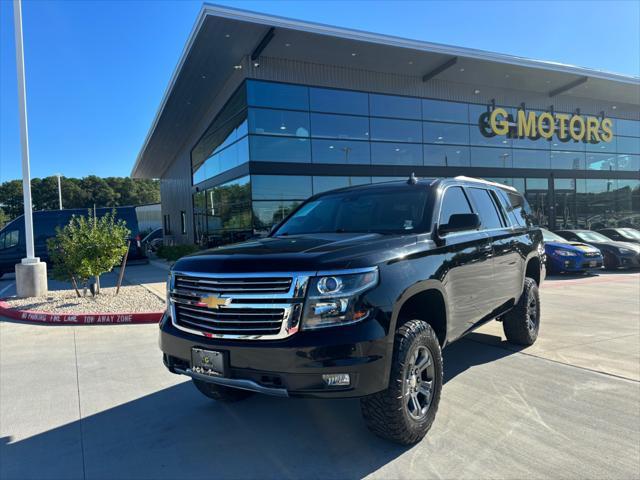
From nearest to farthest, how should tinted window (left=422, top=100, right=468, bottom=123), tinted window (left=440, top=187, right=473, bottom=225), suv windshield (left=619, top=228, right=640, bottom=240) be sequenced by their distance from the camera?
tinted window (left=440, top=187, right=473, bottom=225)
suv windshield (left=619, top=228, right=640, bottom=240)
tinted window (left=422, top=100, right=468, bottom=123)

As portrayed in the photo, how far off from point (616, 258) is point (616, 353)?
10.6 meters

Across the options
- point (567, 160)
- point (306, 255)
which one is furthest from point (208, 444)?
point (567, 160)

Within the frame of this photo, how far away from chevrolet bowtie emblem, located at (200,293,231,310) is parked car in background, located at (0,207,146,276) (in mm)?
14004

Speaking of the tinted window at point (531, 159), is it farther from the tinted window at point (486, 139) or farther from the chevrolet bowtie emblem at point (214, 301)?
the chevrolet bowtie emblem at point (214, 301)

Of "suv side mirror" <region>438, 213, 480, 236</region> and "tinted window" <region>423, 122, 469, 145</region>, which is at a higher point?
"tinted window" <region>423, 122, 469, 145</region>

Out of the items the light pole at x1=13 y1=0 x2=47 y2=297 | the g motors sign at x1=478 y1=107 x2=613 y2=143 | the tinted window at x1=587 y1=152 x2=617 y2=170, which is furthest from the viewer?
the tinted window at x1=587 y1=152 x2=617 y2=170

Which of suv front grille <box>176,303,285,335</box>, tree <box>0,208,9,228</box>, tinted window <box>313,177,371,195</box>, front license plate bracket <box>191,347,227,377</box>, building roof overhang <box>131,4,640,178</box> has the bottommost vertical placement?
front license plate bracket <box>191,347,227,377</box>

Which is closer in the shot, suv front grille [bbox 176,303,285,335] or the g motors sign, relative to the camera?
suv front grille [bbox 176,303,285,335]

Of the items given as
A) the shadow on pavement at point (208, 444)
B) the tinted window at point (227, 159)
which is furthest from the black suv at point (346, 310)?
the tinted window at point (227, 159)

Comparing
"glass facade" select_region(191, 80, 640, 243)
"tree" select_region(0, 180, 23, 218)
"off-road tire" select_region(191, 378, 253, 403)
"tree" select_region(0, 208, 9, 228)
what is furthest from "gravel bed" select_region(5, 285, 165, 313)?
"tree" select_region(0, 180, 23, 218)

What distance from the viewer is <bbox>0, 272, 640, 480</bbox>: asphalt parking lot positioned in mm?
2879

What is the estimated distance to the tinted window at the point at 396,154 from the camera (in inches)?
755

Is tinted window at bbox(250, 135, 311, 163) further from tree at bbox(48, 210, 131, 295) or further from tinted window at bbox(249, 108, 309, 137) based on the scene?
tree at bbox(48, 210, 131, 295)

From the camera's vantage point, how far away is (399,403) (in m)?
2.85
